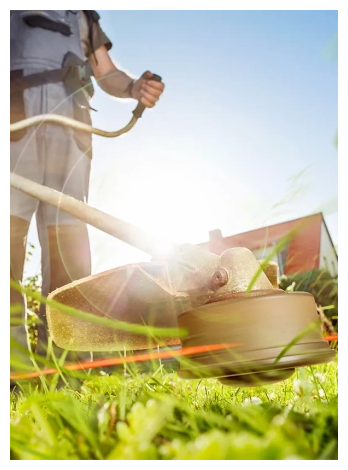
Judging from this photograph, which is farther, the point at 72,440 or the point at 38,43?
the point at 38,43

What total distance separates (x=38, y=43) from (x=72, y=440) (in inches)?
100

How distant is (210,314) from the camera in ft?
3.77

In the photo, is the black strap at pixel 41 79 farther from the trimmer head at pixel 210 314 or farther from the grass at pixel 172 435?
the grass at pixel 172 435

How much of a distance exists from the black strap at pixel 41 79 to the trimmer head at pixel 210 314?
1.73 m

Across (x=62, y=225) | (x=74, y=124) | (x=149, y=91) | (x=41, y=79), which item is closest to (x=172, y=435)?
(x=74, y=124)

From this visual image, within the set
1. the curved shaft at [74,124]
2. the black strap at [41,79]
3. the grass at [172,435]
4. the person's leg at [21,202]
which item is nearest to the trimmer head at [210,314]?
the grass at [172,435]

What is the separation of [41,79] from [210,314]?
207 centimetres

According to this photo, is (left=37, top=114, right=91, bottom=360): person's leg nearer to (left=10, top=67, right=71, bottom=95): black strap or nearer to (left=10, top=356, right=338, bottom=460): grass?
(left=10, top=67, right=71, bottom=95): black strap

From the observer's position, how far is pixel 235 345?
42.9 inches

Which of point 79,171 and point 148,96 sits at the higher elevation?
point 148,96

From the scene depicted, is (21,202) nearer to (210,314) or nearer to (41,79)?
(41,79)

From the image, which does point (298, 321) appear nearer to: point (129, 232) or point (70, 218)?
point (129, 232)

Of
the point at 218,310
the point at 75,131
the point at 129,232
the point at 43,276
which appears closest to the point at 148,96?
the point at 75,131

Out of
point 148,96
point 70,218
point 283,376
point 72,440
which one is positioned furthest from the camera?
point 70,218
